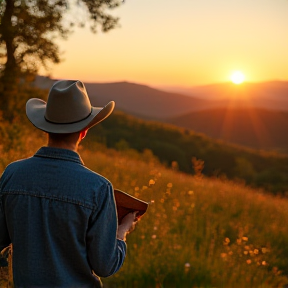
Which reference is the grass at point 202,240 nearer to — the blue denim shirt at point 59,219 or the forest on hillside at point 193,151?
the blue denim shirt at point 59,219

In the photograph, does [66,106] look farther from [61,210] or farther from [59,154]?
[61,210]

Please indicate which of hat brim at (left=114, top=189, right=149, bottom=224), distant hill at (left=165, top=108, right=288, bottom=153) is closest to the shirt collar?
hat brim at (left=114, top=189, right=149, bottom=224)

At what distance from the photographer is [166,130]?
250 feet

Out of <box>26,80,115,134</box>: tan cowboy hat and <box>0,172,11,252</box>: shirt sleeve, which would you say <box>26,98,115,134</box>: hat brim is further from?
<box>0,172,11,252</box>: shirt sleeve

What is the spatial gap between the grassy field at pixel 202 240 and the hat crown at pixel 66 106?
1.97 metres

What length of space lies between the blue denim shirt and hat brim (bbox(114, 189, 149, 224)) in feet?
0.54

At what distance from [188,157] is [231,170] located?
7435mm

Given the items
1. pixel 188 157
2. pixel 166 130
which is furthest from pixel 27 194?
pixel 166 130

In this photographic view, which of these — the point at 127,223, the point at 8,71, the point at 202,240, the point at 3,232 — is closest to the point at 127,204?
the point at 127,223

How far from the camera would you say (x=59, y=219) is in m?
1.80

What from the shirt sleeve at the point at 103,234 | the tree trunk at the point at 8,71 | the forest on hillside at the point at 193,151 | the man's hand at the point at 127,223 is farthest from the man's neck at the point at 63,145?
the forest on hillside at the point at 193,151

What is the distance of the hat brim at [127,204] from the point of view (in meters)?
1.99

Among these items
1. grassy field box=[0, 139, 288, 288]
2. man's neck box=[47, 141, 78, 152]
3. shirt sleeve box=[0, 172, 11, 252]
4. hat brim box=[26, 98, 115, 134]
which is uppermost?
hat brim box=[26, 98, 115, 134]

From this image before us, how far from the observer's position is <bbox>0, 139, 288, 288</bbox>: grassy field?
4293mm
